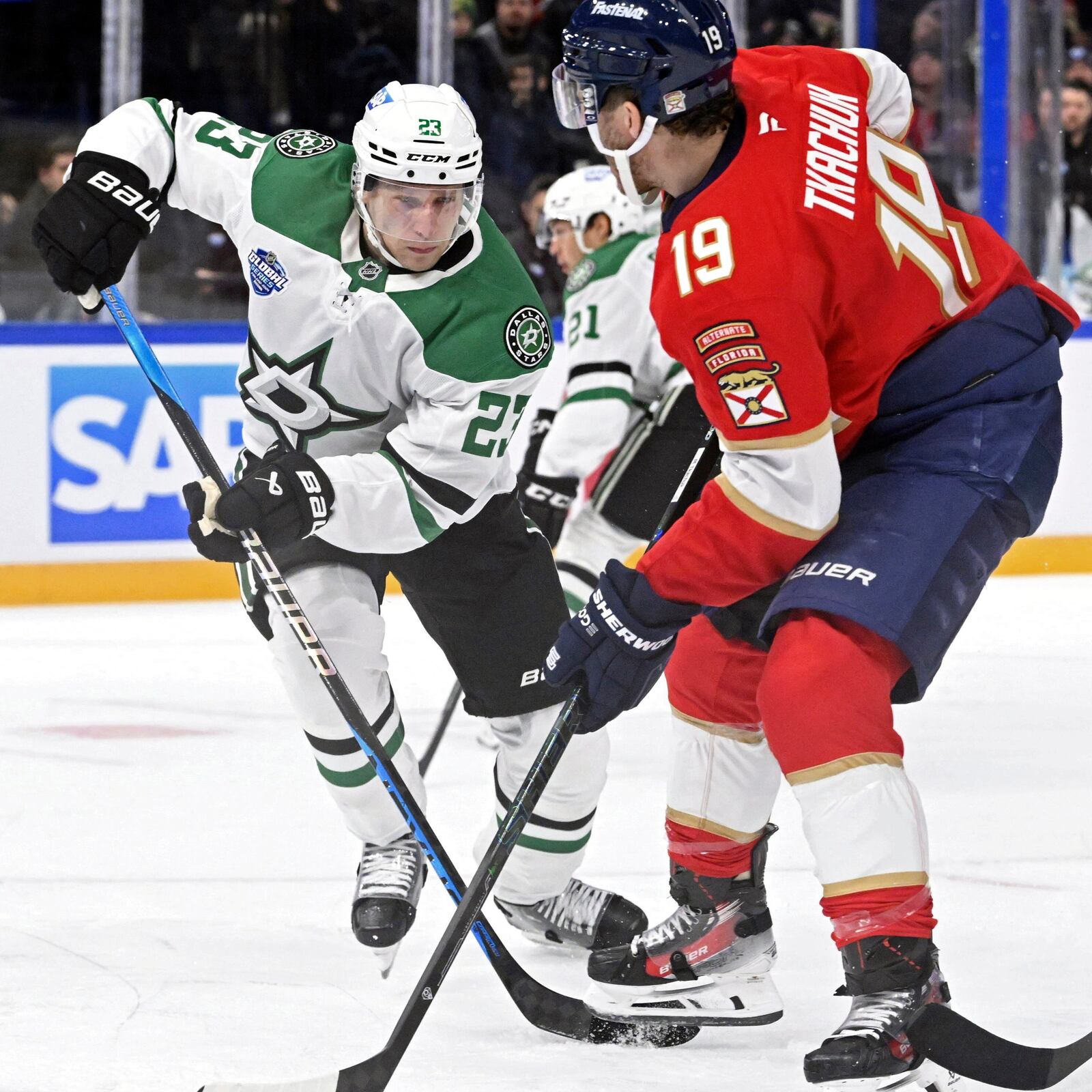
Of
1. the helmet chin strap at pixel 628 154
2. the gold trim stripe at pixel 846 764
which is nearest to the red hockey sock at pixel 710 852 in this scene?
the gold trim stripe at pixel 846 764

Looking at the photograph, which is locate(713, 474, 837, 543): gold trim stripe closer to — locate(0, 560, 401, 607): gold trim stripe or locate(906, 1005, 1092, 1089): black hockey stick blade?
locate(906, 1005, 1092, 1089): black hockey stick blade

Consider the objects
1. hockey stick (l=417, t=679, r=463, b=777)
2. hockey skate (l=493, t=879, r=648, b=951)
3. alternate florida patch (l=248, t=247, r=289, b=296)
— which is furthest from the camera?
hockey stick (l=417, t=679, r=463, b=777)

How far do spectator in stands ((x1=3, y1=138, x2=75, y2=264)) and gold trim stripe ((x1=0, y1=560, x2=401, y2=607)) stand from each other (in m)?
0.97

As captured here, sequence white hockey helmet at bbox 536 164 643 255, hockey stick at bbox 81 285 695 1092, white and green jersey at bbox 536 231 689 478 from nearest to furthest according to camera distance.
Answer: hockey stick at bbox 81 285 695 1092, white and green jersey at bbox 536 231 689 478, white hockey helmet at bbox 536 164 643 255

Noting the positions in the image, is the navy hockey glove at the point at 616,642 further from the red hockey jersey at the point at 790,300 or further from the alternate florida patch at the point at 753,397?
the alternate florida patch at the point at 753,397

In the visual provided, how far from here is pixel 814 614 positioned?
1796mm

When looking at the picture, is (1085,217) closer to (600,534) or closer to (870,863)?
(600,534)

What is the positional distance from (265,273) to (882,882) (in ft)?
3.67

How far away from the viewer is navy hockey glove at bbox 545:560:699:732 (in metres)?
1.86

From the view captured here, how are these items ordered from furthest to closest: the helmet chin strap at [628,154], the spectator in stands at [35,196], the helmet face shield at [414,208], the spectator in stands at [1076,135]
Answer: the spectator in stands at [1076,135] → the spectator in stands at [35,196] → the helmet face shield at [414,208] → the helmet chin strap at [628,154]

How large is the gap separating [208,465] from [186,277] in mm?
3476

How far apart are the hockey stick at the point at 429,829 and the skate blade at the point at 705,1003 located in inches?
0.7

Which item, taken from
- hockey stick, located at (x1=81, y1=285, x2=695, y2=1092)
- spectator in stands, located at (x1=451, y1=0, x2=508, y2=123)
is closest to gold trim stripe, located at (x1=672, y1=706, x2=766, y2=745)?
hockey stick, located at (x1=81, y1=285, x2=695, y2=1092)

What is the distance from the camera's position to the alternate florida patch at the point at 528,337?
2.23 m
